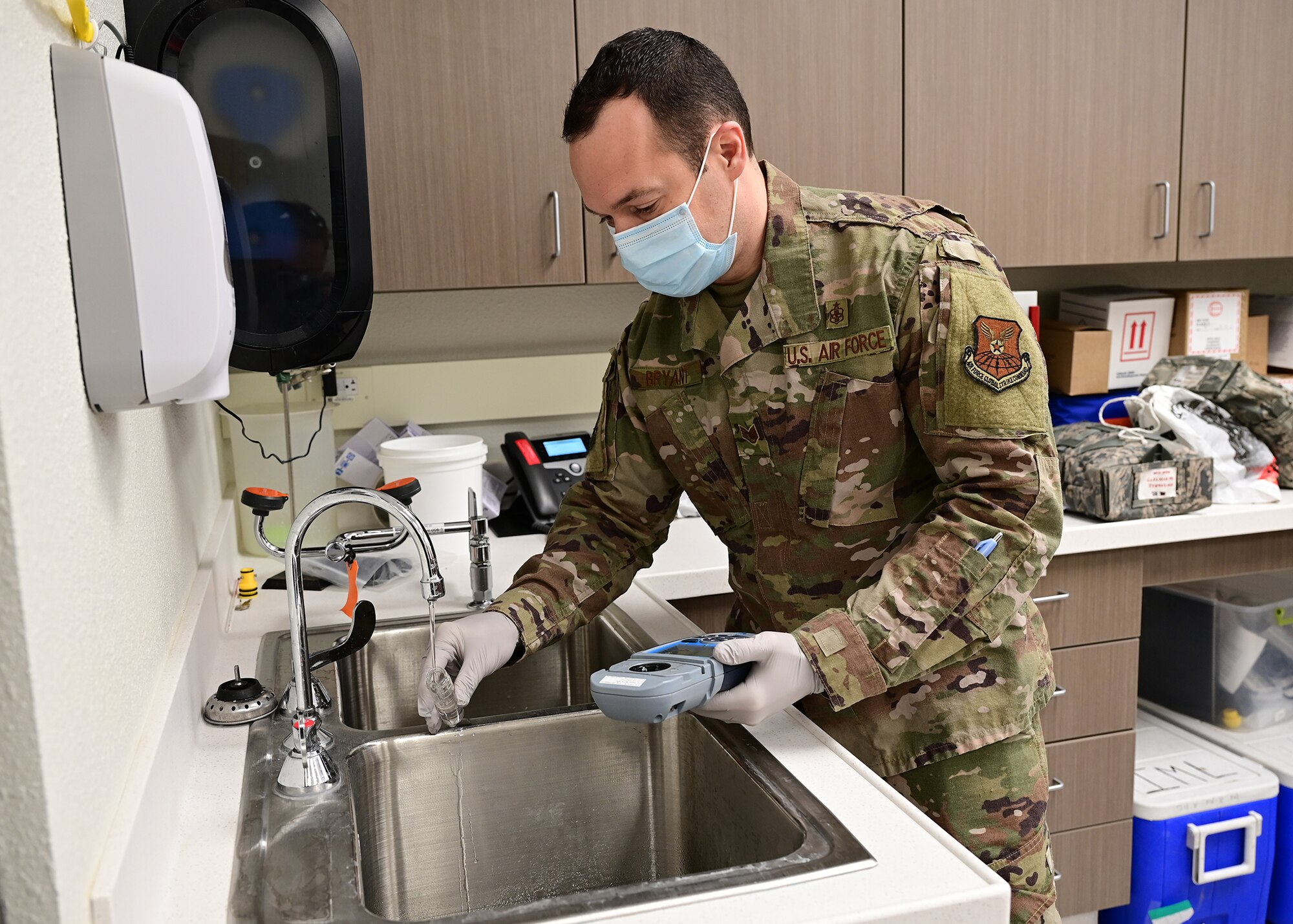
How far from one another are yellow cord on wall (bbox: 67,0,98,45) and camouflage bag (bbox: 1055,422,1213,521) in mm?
1782

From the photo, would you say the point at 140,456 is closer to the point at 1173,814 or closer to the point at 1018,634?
the point at 1018,634

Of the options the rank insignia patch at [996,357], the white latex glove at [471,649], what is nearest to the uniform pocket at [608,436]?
the white latex glove at [471,649]

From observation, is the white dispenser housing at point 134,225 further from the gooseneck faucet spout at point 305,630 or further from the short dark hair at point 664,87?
the short dark hair at point 664,87

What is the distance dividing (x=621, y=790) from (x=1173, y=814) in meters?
1.40

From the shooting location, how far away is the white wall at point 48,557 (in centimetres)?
57

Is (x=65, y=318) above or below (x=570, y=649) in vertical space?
above

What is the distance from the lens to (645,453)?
4.60 ft

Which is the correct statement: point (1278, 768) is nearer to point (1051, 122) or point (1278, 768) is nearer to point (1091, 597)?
point (1091, 597)

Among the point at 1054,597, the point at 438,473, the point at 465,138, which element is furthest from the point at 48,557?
the point at 1054,597

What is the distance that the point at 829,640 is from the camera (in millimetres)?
1084

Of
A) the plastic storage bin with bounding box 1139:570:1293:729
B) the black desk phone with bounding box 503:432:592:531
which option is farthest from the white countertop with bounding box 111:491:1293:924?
the plastic storage bin with bounding box 1139:570:1293:729

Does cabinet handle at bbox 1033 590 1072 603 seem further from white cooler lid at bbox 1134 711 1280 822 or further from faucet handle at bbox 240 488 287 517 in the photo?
faucet handle at bbox 240 488 287 517

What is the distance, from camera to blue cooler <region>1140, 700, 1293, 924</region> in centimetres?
215

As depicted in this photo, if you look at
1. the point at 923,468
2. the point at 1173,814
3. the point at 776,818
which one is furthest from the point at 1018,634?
the point at 1173,814
